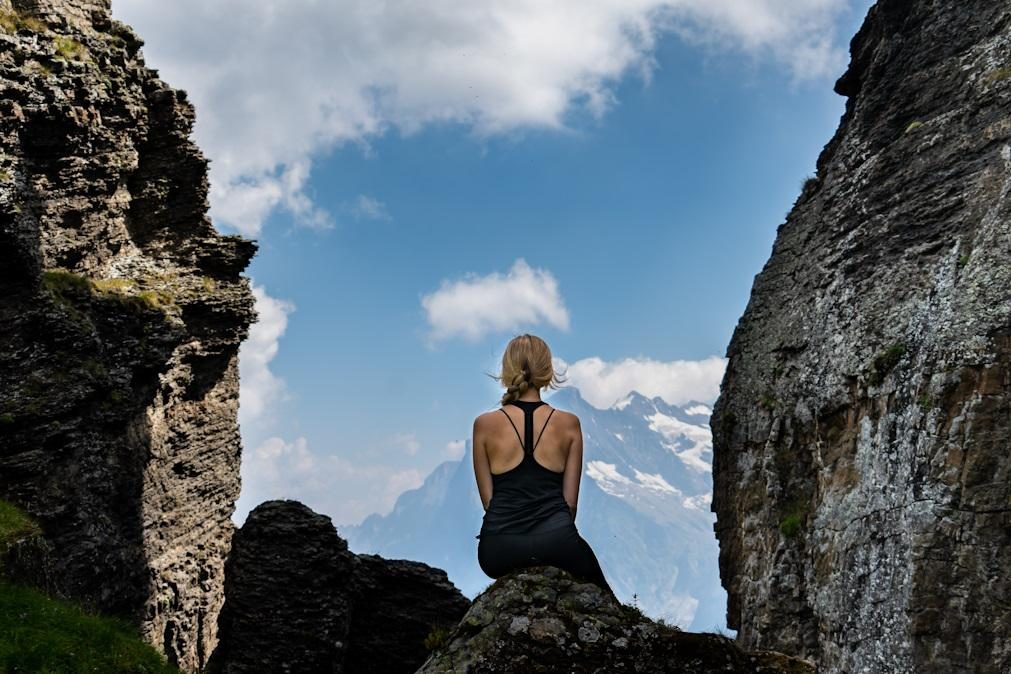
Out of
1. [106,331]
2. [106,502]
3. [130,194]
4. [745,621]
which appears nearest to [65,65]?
[130,194]

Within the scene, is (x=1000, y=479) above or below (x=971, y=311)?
below

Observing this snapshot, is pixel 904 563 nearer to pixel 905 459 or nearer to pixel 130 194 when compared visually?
pixel 905 459

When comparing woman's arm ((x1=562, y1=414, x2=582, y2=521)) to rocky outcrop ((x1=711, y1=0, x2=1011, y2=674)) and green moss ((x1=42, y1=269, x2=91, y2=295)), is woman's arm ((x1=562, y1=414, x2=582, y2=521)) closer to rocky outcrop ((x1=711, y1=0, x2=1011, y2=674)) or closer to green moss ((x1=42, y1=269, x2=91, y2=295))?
rocky outcrop ((x1=711, y1=0, x2=1011, y2=674))

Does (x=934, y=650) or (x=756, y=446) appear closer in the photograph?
(x=934, y=650)

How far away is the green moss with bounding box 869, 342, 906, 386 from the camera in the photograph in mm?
19163

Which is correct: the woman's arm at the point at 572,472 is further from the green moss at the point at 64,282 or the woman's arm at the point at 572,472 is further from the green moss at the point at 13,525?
the green moss at the point at 64,282

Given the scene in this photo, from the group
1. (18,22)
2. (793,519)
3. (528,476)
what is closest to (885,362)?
(793,519)

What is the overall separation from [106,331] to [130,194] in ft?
31.0

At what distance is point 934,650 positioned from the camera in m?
15.5

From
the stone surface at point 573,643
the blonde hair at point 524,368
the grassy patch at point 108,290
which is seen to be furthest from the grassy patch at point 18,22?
the stone surface at point 573,643

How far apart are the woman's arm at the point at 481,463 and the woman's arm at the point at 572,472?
91 cm

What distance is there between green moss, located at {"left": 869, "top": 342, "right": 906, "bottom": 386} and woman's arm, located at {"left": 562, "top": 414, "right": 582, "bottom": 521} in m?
12.0

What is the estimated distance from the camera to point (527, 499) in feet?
32.5

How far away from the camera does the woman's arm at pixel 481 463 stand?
1002 centimetres
